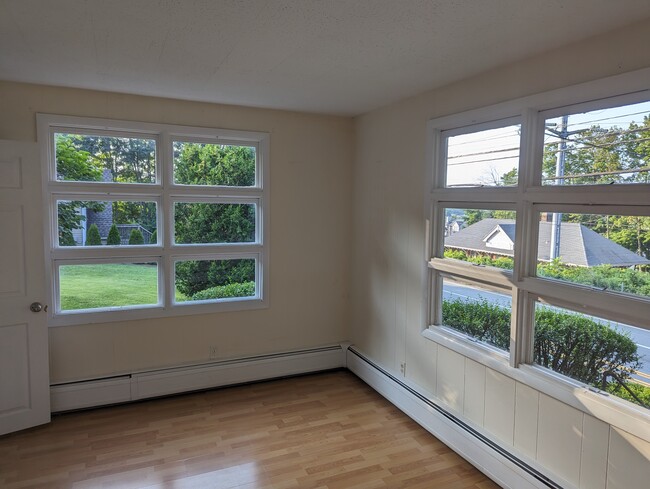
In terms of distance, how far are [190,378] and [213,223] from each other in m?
1.43

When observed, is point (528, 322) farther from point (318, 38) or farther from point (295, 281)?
point (295, 281)

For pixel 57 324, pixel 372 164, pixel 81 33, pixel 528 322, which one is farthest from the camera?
pixel 372 164

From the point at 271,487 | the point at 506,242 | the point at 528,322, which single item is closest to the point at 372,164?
the point at 506,242

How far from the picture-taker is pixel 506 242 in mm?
2783

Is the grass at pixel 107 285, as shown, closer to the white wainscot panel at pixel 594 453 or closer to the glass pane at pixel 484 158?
the glass pane at pixel 484 158

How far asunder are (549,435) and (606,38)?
212 centimetres

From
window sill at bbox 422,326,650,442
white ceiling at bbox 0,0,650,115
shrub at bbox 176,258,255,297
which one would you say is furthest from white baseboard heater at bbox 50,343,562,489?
white ceiling at bbox 0,0,650,115

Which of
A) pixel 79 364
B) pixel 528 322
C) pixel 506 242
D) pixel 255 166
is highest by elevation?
pixel 255 166

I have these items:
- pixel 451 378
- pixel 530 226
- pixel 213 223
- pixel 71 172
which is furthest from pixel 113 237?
pixel 530 226

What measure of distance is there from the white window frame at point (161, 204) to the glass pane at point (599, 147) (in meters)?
2.55

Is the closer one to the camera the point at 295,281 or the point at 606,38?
the point at 606,38

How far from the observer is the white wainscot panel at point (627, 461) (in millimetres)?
1999

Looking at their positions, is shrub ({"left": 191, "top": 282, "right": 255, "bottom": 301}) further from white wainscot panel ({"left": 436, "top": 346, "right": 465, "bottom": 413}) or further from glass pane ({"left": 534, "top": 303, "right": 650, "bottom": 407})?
glass pane ({"left": 534, "top": 303, "right": 650, "bottom": 407})

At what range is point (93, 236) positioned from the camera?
12.0ft
